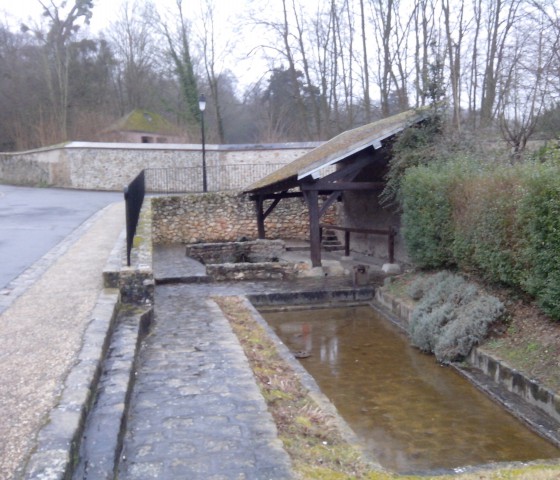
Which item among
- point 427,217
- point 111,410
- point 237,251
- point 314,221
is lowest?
point 111,410

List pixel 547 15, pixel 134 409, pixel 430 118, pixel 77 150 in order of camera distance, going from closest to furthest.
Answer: pixel 134 409
pixel 430 118
pixel 547 15
pixel 77 150

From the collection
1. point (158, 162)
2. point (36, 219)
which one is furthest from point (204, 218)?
point (158, 162)

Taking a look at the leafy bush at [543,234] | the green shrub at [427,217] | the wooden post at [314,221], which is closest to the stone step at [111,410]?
the leafy bush at [543,234]

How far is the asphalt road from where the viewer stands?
1016cm

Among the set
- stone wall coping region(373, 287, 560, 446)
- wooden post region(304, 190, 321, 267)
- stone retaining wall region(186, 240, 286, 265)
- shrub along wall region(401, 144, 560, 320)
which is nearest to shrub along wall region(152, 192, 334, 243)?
→ stone retaining wall region(186, 240, 286, 265)

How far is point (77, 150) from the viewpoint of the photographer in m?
28.9

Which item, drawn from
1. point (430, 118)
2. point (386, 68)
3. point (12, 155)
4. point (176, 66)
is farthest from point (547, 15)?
point (12, 155)

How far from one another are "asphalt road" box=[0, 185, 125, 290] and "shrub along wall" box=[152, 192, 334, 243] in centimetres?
228

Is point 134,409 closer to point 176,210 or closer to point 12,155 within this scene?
point 176,210

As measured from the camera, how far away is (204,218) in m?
17.9

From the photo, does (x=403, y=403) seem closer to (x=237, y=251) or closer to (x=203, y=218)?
(x=237, y=251)

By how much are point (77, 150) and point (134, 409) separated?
2627 centimetres

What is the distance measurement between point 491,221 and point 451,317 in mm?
1410

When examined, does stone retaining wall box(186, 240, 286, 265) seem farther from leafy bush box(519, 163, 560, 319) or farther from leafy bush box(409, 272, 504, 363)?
leafy bush box(519, 163, 560, 319)
